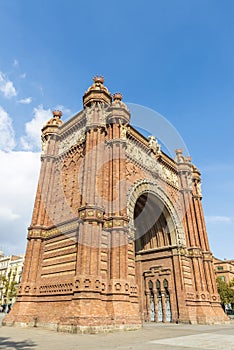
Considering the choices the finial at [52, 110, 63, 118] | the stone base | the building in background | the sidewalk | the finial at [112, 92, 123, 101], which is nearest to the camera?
the sidewalk

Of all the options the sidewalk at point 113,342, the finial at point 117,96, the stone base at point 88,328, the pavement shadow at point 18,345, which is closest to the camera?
the pavement shadow at point 18,345

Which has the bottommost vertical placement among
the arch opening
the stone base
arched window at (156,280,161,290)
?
the stone base

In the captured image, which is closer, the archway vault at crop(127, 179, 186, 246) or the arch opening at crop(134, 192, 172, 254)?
the archway vault at crop(127, 179, 186, 246)

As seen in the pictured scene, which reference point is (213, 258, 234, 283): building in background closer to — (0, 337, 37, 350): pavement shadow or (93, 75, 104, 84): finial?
(93, 75, 104, 84): finial

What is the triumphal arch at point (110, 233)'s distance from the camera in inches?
577

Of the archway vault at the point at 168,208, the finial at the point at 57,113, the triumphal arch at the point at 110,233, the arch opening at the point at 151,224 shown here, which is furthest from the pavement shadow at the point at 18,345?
the finial at the point at 57,113

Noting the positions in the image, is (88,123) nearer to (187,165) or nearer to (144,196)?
(144,196)

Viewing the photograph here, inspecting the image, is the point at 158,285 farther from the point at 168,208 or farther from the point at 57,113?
the point at 57,113

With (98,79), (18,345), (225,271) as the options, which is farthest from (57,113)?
(225,271)

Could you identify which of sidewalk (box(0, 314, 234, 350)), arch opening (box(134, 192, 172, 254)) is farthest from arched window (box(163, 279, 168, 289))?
sidewalk (box(0, 314, 234, 350))

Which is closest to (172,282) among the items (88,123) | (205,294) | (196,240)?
(205,294)

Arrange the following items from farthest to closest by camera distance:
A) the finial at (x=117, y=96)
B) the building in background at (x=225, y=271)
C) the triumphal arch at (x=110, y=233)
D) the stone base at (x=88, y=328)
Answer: the building in background at (x=225, y=271) → the finial at (x=117, y=96) → the triumphal arch at (x=110, y=233) → the stone base at (x=88, y=328)

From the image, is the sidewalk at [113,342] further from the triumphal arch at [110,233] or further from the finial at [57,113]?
the finial at [57,113]

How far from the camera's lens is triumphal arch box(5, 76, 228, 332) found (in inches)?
577
